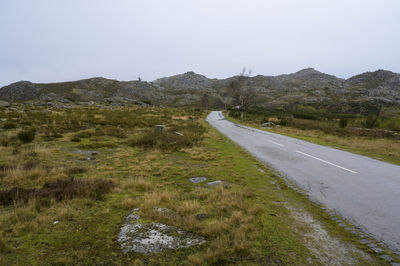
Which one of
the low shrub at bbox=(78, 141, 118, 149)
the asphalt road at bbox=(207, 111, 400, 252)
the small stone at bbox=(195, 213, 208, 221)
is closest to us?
the small stone at bbox=(195, 213, 208, 221)

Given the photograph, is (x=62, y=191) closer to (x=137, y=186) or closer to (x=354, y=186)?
(x=137, y=186)

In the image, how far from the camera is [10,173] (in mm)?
6445

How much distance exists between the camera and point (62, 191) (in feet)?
17.3

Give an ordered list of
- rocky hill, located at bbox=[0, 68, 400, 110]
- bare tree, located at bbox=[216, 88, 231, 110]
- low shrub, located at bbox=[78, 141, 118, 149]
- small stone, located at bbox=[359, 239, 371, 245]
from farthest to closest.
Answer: rocky hill, located at bbox=[0, 68, 400, 110] < bare tree, located at bbox=[216, 88, 231, 110] < low shrub, located at bbox=[78, 141, 118, 149] < small stone, located at bbox=[359, 239, 371, 245]

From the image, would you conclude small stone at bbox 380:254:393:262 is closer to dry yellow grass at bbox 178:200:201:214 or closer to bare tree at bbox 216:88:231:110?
dry yellow grass at bbox 178:200:201:214

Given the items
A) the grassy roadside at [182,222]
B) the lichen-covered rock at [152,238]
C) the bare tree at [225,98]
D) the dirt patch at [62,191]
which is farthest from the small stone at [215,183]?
the bare tree at [225,98]

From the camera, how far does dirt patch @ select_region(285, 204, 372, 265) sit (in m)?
3.34


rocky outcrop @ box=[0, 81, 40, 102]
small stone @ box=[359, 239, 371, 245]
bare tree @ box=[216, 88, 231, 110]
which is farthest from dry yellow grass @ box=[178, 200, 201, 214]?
rocky outcrop @ box=[0, 81, 40, 102]

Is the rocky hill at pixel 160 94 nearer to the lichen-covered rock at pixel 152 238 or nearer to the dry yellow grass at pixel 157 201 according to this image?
the dry yellow grass at pixel 157 201

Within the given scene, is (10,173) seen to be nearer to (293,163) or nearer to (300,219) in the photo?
(300,219)

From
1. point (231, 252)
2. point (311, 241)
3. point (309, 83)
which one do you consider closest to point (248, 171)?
point (311, 241)

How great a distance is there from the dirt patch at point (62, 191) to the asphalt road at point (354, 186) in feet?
22.4

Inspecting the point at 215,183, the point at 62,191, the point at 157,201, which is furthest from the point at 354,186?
the point at 62,191

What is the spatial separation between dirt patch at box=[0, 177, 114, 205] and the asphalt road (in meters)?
6.82
